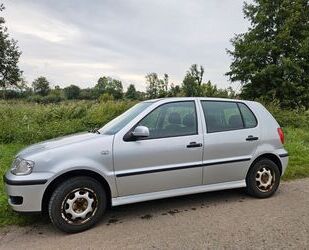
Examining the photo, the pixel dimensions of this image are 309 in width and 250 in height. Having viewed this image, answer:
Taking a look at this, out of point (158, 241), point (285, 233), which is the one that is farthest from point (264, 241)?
point (158, 241)

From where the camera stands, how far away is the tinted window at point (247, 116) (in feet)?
18.7

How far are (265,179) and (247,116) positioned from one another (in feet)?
3.47

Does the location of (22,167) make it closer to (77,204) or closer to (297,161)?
(77,204)

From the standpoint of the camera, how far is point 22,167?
433cm

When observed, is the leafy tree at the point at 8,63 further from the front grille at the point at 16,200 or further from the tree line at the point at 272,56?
the front grille at the point at 16,200

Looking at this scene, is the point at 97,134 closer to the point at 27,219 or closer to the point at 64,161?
the point at 64,161

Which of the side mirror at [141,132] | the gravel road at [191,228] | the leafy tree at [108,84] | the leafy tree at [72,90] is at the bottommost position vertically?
the gravel road at [191,228]

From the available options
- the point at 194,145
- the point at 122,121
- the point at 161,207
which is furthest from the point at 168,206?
the point at 122,121

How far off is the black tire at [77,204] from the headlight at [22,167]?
1.36 feet

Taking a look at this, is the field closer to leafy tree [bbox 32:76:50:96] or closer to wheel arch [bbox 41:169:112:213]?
wheel arch [bbox 41:169:112:213]

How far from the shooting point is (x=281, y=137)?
590 cm

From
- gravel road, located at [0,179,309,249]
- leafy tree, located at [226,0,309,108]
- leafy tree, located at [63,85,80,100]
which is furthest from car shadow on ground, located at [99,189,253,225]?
leafy tree, located at [63,85,80,100]

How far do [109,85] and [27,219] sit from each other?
82376 mm

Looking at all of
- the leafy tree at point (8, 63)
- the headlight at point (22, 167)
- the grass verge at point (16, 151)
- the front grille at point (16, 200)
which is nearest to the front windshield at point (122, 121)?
the headlight at point (22, 167)
